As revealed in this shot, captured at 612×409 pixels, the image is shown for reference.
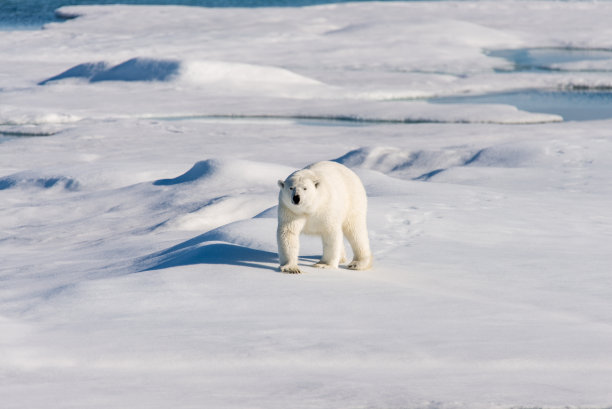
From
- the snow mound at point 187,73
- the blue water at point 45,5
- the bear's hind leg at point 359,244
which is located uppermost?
the bear's hind leg at point 359,244

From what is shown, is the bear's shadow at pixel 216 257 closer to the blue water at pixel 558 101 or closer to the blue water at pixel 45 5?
the blue water at pixel 558 101

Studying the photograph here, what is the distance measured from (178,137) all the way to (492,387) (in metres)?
10.7

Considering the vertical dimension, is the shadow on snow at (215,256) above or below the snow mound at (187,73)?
above

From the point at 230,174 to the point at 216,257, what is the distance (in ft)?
13.5

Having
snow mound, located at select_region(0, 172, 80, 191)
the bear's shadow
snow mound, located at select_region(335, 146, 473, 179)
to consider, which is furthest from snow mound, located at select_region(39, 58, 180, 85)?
the bear's shadow

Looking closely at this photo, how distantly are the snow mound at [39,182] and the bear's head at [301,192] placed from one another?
5.49m

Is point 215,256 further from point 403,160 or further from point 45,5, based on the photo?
point 45,5

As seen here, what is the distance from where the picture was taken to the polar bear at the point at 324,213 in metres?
4.54

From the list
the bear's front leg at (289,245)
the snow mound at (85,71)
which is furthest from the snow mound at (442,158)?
the snow mound at (85,71)

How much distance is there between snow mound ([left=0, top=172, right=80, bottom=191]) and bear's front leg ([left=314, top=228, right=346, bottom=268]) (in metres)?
5.21

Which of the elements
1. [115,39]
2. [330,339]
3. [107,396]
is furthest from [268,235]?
→ [115,39]

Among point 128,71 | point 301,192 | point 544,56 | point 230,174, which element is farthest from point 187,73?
point 301,192

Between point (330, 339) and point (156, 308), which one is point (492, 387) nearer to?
point (330, 339)

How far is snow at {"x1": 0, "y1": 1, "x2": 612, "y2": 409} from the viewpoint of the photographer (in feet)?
11.1
